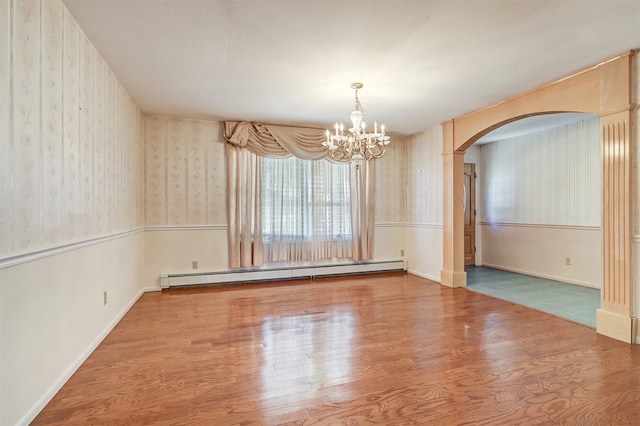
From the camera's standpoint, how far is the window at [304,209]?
487 cm

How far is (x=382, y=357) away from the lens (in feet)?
7.66

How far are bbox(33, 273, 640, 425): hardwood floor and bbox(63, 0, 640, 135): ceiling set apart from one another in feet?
7.99

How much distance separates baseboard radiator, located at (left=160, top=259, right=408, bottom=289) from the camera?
448cm

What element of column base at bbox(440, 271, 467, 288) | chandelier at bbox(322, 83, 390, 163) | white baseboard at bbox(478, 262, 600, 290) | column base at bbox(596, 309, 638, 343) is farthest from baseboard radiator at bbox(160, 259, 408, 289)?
column base at bbox(596, 309, 638, 343)

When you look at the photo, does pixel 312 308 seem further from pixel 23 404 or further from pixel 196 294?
pixel 23 404

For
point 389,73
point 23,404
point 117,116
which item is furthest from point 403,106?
point 23,404

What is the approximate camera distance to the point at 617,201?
2.66m

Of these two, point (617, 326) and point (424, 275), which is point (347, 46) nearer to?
Result: point (617, 326)

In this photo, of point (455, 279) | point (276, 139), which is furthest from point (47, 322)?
point (455, 279)

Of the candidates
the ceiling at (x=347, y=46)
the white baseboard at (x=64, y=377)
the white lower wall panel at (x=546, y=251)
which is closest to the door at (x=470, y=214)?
the white lower wall panel at (x=546, y=251)

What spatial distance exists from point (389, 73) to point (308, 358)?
264cm

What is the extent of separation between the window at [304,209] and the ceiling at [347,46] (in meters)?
1.41

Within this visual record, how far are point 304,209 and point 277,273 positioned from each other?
3.66 ft

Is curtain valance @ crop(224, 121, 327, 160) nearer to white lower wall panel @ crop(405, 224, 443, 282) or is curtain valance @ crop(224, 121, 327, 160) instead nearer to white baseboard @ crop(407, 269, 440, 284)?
white lower wall panel @ crop(405, 224, 443, 282)
